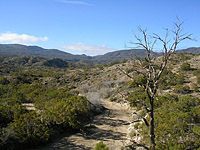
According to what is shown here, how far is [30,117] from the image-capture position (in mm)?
10141

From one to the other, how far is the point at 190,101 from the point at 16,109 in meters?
12.2

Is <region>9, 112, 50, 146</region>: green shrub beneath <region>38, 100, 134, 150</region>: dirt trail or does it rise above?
above

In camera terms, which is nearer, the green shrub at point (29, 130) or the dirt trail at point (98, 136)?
the green shrub at point (29, 130)

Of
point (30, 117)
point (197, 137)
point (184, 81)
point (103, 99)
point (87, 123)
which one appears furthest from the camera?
point (103, 99)

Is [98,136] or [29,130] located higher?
[29,130]

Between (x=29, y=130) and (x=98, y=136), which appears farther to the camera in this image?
(x=98, y=136)

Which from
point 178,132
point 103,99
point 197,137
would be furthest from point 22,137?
Answer: point 103,99

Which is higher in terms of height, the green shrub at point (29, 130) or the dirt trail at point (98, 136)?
the green shrub at point (29, 130)

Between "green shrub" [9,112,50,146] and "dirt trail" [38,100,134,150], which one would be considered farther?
"dirt trail" [38,100,134,150]

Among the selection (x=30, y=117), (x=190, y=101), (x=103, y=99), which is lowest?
(x=103, y=99)

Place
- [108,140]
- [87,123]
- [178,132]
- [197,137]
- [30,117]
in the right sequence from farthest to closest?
[87,123] < [108,140] < [30,117] < [178,132] < [197,137]

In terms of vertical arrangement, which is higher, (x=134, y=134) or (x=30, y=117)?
(x=30, y=117)

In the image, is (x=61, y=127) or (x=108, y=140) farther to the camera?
(x=61, y=127)

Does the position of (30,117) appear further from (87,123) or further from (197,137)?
(197,137)
